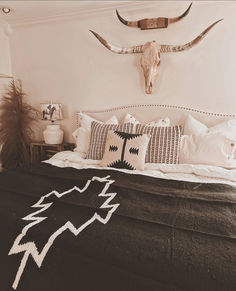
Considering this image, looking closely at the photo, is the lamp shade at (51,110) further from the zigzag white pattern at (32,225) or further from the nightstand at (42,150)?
the zigzag white pattern at (32,225)

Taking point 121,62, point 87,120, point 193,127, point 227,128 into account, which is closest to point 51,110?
point 87,120

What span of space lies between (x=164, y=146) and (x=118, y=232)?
1.12 m

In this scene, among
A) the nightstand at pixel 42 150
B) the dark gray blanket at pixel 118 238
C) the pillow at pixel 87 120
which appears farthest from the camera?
the nightstand at pixel 42 150

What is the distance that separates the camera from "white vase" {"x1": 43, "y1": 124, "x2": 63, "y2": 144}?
2.82m

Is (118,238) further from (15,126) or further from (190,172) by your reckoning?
(15,126)

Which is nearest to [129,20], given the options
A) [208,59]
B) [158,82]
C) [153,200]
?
[158,82]

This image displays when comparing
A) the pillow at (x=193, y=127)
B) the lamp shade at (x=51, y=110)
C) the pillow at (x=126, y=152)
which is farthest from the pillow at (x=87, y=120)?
the pillow at (x=193, y=127)

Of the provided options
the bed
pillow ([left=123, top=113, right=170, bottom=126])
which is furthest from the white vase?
the bed

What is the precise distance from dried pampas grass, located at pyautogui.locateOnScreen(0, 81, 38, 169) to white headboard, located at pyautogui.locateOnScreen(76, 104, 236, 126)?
1163 mm

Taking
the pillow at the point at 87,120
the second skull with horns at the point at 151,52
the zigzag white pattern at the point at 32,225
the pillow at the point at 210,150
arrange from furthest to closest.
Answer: the pillow at the point at 87,120 < the second skull with horns at the point at 151,52 < the pillow at the point at 210,150 < the zigzag white pattern at the point at 32,225

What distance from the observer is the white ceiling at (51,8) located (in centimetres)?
239

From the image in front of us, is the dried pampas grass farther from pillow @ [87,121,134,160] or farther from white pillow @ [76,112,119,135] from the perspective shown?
pillow @ [87,121,134,160]

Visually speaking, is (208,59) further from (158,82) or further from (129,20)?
(129,20)

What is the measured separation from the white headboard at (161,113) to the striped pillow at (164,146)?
18.6 inches
